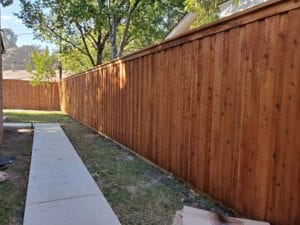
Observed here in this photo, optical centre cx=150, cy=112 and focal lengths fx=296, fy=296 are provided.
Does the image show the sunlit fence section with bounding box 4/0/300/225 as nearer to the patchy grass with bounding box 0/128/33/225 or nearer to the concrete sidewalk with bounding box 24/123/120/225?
the concrete sidewalk with bounding box 24/123/120/225

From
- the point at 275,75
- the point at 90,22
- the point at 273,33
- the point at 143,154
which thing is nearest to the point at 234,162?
the point at 275,75

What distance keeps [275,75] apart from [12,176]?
369 cm

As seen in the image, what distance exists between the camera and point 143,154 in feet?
17.5

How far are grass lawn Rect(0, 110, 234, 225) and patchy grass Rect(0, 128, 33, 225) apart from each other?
950 mm

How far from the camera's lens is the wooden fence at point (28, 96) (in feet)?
62.7

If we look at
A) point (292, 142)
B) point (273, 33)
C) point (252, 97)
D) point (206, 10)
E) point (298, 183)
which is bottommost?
point (298, 183)

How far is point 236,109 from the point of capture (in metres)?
2.94

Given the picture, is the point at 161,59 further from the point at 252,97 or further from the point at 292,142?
the point at 292,142

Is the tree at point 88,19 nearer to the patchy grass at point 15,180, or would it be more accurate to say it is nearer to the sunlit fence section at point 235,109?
the patchy grass at point 15,180

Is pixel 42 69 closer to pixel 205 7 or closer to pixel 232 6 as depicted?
pixel 232 6

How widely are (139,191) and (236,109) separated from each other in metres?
1.58

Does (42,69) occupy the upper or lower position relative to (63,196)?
upper

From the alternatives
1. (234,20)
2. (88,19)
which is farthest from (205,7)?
(88,19)

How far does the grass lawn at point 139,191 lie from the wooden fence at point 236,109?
6.7 inches
